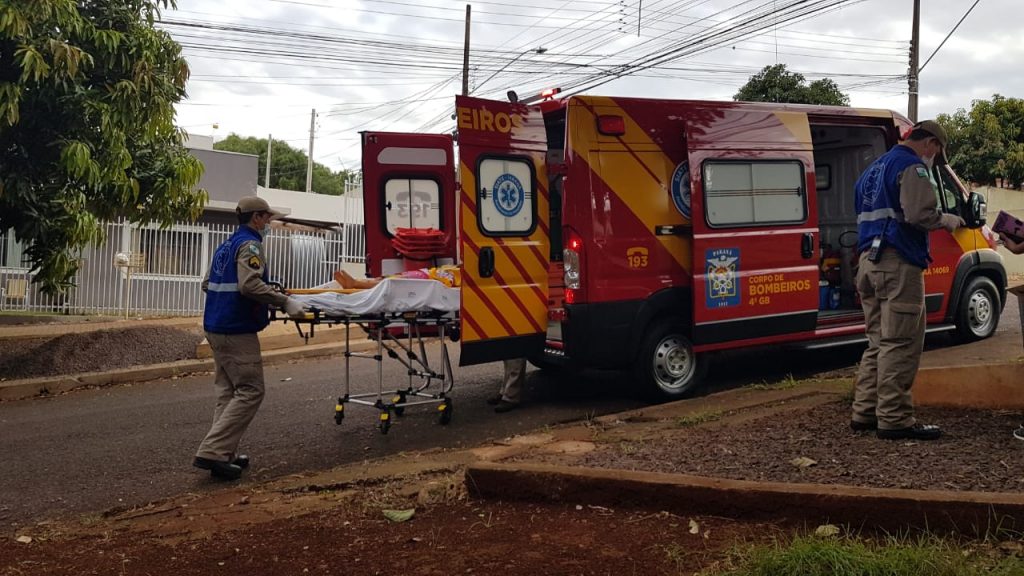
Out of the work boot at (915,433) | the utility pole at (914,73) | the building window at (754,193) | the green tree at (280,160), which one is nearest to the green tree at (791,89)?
the utility pole at (914,73)

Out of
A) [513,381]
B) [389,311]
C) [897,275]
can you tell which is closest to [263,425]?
[389,311]

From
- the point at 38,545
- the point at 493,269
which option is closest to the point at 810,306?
the point at 493,269

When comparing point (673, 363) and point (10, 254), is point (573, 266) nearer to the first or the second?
point (673, 363)

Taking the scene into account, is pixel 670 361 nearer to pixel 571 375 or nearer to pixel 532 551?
pixel 571 375

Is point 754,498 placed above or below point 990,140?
below

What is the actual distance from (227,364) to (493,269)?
2.11m

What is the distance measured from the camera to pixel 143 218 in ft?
31.9

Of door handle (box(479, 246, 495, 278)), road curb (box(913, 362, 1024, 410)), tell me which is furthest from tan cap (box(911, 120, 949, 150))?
door handle (box(479, 246, 495, 278))

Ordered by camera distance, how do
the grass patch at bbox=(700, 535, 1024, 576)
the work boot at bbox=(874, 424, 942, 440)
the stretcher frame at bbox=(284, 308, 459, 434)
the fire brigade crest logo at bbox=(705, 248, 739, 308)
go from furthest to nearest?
the fire brigade crest logo at bbox=(705, 248, 739, 308)
the stretcher frame at bbox=(284, 308, 459, 434)
the work boot at bbox=(874, 424, 942, 440)
the grass patch at bbox=(700, 535, 1024, 576)

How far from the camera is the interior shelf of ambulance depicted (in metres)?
8.98

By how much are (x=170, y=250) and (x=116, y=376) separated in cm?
698

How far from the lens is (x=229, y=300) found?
217 inches

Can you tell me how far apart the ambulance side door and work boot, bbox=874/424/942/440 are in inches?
98.8

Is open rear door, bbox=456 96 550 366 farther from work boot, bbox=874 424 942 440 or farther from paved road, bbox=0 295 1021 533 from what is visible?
work boot, bbox=874 424 942 440
